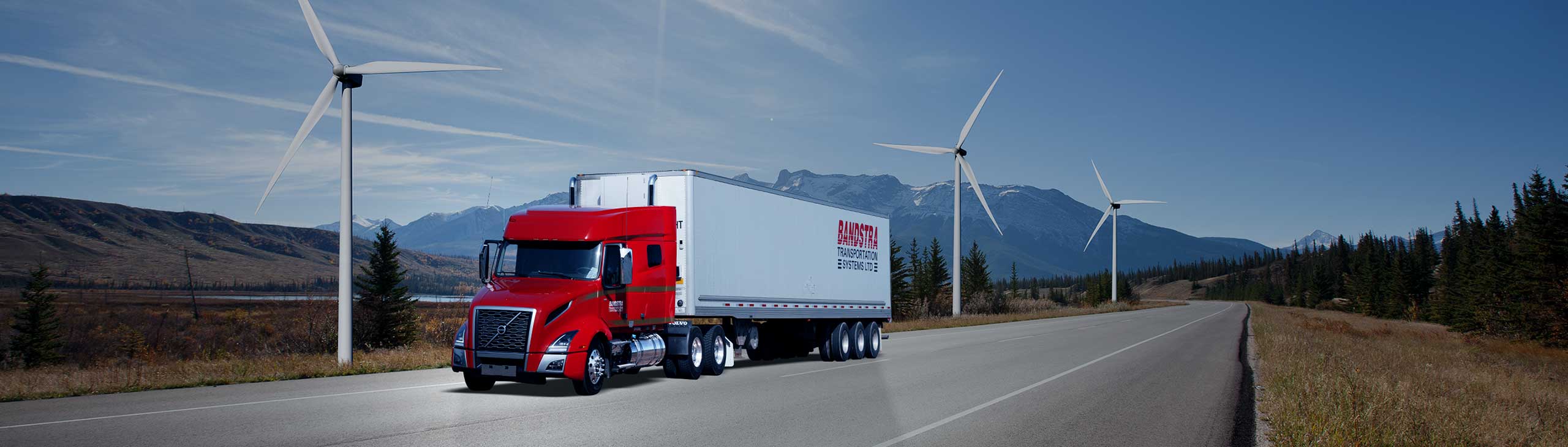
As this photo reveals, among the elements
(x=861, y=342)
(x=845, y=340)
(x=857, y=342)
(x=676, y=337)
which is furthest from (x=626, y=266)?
(x=861, y=342)

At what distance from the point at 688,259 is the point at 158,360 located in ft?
37.3

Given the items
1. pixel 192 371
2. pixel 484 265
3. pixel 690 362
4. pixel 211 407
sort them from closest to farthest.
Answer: pixel 211 407
pixel 484 265
pixel 192 371
pixel 690 362

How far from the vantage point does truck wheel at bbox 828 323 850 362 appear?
20.9 m

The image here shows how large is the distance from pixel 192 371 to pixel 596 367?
7.49 m

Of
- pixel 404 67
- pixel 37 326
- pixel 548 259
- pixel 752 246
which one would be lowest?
pixel 37 326

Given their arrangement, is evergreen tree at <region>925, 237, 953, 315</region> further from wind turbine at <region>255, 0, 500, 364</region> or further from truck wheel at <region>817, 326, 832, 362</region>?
wind turbine at <region>255, 0, 500, 364</region>

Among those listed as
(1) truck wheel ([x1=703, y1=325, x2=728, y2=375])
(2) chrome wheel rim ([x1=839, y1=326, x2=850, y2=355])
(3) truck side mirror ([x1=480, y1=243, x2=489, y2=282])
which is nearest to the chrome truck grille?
(3) truck side mirror ([x1=480, y1=243, x2=489, y2=282])

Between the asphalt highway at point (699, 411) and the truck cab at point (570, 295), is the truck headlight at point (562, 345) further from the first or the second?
the asphalt highway at point (699, 411)

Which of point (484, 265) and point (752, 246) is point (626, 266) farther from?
point (752, 246)

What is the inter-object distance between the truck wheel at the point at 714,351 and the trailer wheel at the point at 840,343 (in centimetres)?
439

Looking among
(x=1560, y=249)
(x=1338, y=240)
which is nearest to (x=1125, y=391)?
(x=1560, y=249)

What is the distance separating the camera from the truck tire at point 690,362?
624 inches

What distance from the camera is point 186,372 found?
14852 mm

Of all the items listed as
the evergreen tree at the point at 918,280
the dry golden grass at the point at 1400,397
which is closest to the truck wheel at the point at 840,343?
the dry golden grass at the point at 1400,397
